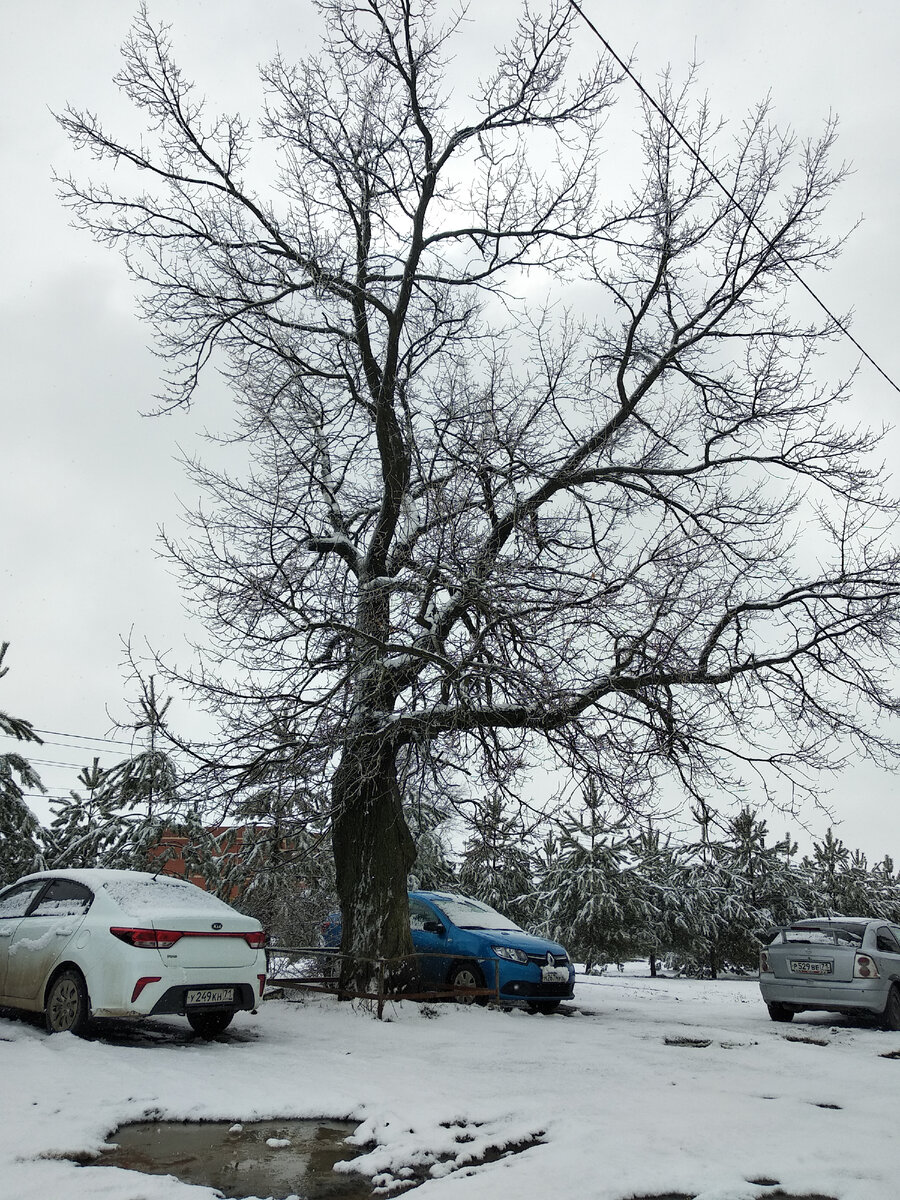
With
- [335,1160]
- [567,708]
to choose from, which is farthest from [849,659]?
[335,1160]

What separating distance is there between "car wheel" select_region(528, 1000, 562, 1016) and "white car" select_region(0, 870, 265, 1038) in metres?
5.24

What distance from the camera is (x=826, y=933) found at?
38.8 ft

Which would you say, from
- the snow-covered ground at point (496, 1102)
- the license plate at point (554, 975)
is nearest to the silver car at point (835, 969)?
the snow-covered ground at point (496, 1102)

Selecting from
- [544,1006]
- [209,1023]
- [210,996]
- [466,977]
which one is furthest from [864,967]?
[210,996]

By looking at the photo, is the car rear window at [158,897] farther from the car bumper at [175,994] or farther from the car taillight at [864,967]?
the car taillight at [864,967]

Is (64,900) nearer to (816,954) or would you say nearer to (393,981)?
(393,981)

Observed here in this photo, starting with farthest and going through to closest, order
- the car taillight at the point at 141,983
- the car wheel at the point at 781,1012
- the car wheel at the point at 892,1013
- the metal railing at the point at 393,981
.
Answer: the car wheel at the point at 781,1012
the car wheel at the point at 892,1013
the metal railing at the point at 393,981
the car taillight at the point at 141,983

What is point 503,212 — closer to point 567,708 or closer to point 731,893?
point 567,708

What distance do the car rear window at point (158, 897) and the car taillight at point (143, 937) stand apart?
0.17 meters

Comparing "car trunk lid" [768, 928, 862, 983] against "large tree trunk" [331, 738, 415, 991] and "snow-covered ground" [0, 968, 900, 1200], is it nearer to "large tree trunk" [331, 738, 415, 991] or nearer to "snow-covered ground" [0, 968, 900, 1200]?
"snow-covered ground" [0, 968, 900, 1200]

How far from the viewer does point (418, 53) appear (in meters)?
12.1

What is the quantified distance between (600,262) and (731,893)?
14859 millimetres

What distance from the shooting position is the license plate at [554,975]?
1178 centimetres

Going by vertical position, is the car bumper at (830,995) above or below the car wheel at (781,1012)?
above
